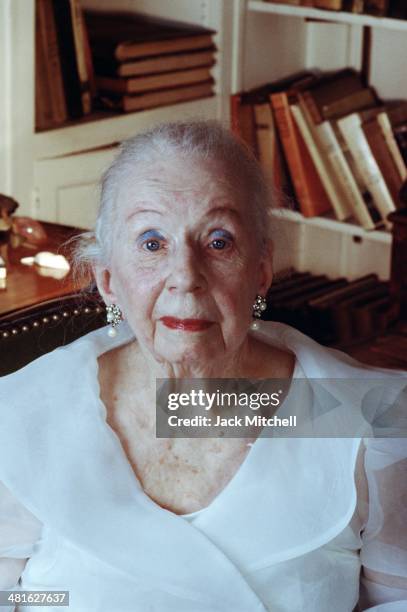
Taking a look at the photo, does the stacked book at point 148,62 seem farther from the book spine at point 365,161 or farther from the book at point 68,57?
the book spine at point 365,161

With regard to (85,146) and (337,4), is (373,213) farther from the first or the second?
(85,146)

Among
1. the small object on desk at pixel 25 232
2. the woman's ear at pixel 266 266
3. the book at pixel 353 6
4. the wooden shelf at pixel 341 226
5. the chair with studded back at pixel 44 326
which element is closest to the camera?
the woman's ear at pixel 266 266

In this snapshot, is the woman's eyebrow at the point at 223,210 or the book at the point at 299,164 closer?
the woman's eyebrow at the point at 223,210

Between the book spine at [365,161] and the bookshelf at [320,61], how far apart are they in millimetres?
87

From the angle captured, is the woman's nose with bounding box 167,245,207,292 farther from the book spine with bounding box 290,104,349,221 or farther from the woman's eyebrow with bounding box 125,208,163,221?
the book spine with bounding box 290,104,349,221

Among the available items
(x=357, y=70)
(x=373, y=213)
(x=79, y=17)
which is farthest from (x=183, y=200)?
(x=357, y=70)

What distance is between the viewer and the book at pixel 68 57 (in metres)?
2.72

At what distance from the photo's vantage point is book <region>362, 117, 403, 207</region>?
292 cm

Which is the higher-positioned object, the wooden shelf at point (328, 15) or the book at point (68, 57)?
the wooden shelf at point (328, 15)

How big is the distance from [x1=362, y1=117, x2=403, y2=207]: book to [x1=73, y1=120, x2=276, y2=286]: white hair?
1.52 metres

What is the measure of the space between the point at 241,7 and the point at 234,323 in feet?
6.24

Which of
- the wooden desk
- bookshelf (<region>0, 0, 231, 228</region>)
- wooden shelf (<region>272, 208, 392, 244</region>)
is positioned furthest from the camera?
wooden shelf (<region>272, 208, 392, 244</region>)


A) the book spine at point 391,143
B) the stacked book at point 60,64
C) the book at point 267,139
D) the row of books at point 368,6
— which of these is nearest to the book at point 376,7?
the row of books at point 368,6

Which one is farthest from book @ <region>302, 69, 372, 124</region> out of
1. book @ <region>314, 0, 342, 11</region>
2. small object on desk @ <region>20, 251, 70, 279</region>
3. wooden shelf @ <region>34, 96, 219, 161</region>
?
small object on desk @ <region>20, 251, 70, 279</region>
